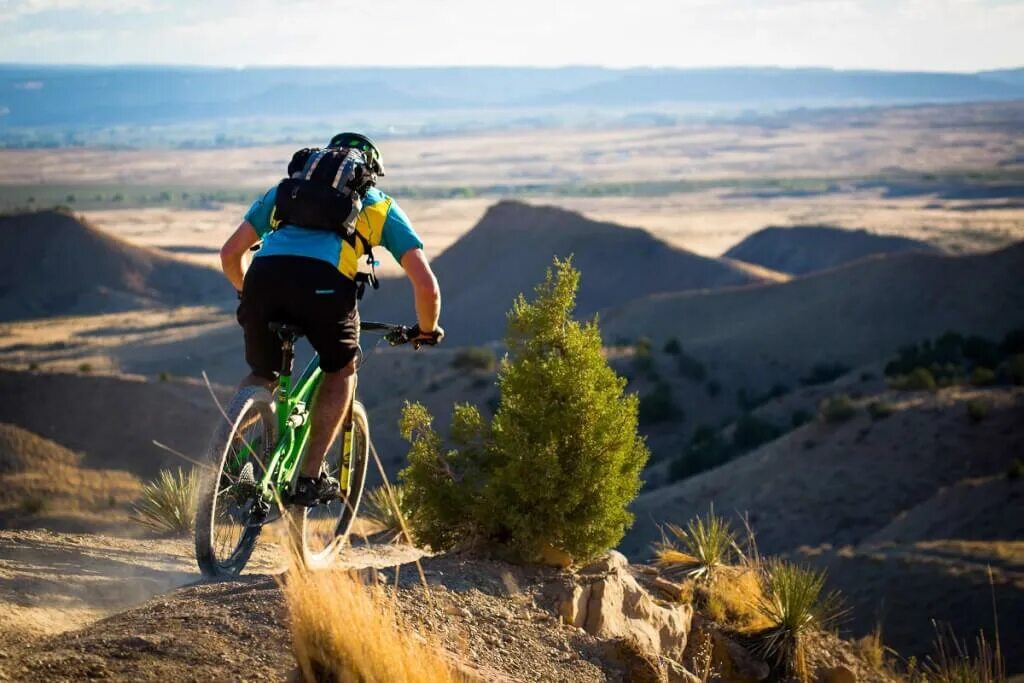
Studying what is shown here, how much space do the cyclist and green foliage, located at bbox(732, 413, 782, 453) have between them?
23155 millimetres

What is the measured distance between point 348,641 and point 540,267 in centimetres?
5118

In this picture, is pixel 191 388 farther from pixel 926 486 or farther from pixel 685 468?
pixel 926 486

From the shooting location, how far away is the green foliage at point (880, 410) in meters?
25.0

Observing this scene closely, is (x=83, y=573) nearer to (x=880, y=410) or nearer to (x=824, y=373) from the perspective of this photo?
(x=880, y=410)

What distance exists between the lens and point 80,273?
210ft

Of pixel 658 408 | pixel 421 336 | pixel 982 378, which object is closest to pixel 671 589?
pixel 421 336

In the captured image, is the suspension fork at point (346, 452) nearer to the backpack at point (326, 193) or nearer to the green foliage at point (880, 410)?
the backpack at point (326, 193)

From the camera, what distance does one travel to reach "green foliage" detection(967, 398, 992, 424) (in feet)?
79.4

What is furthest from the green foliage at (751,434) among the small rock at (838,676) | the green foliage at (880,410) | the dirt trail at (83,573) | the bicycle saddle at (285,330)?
the bicycle saddle at (285,330)

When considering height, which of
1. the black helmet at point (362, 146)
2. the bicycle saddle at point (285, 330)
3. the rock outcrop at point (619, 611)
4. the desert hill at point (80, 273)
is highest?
the black helmet at point (362, 146)

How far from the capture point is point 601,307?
182ft

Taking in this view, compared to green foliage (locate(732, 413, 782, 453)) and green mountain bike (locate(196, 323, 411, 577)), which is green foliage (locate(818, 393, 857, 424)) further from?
green mountain bike (locate(196, 323, 411, 577))

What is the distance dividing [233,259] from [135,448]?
18.6 meters

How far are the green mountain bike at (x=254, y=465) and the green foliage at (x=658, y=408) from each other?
85.9ft
